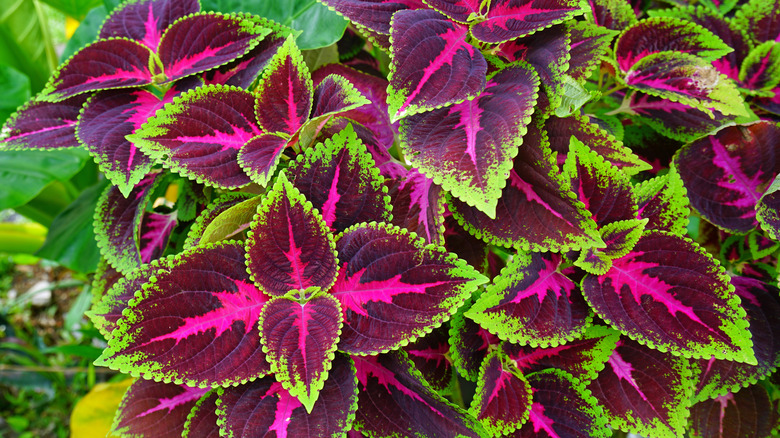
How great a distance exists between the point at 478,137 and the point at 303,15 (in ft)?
1.46

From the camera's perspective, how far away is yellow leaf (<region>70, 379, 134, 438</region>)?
3.89 ft

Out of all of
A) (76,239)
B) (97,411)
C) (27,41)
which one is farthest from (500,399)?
(27,41)

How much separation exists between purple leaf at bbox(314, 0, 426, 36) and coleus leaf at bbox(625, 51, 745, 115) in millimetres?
336

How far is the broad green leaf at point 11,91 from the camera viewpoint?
1.17 metres

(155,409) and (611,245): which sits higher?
(611,245)

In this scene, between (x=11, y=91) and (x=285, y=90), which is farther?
(x=11, y=91)

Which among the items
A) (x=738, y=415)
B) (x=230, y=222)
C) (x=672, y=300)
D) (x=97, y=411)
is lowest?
(x=97, y=411)

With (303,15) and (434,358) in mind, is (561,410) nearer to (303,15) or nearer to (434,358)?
(434,358)

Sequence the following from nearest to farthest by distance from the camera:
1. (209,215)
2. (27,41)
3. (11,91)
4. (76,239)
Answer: (209,215) < (76,239) < (11,91) < (27,41)

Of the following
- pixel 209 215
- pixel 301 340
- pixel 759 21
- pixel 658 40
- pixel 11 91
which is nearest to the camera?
pixel 301 340

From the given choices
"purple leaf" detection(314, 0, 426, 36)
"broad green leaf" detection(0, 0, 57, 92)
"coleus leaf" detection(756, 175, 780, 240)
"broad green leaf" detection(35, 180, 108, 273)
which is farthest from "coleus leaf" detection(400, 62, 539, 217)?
"broad green leaf" detection(0, 0, 57, 92)

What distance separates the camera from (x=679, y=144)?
781mm

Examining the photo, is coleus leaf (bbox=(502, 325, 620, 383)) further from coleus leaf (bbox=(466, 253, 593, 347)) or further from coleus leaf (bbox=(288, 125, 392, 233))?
coleus leaf (bbox=(288, 125, 392, 233))

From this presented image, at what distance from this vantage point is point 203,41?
689mm
